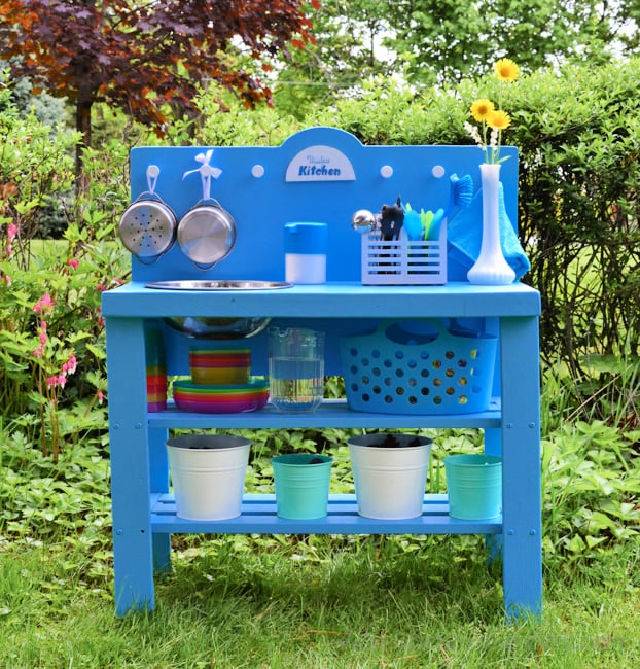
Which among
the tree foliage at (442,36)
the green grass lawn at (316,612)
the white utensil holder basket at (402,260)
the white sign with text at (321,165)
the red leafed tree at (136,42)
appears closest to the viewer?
the green grass lawn at (316,612)

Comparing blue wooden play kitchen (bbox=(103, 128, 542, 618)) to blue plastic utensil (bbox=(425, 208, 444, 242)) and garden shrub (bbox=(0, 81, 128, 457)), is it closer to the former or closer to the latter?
blue plastic utensil (bbox=(425, 208, 444, 242))

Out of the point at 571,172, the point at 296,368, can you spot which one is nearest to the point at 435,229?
the point at 296,368

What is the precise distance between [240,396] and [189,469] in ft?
0.71

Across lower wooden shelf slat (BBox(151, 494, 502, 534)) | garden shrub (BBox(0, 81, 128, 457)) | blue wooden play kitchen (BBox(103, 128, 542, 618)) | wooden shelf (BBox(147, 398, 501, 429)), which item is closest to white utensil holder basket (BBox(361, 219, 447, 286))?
blue wooden play kitchen (BBox(103, 128, 542, 618))

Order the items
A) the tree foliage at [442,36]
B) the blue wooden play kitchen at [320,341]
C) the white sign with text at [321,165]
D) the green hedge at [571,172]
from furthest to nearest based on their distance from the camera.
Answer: the tree foliage at [442,36] → the green hedge at [571,172] → the white sign with text at [321,165] → the blue wooden play kitchen at [320,341]

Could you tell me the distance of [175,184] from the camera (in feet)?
8.86

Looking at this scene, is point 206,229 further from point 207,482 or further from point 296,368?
point 207,482

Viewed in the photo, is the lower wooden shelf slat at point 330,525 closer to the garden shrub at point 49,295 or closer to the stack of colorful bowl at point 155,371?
the stack of colorful bowl at point 155,371

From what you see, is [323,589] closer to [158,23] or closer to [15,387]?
[15,387]

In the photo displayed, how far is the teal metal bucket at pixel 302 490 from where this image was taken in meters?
2.40

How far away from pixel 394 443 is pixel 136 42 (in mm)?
4783

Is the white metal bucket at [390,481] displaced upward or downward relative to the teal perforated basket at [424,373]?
downward

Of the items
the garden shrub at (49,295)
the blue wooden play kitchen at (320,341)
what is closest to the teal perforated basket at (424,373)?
the blue wooden play kitchen at (320,341)

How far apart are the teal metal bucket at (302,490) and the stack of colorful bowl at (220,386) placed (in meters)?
0.19
